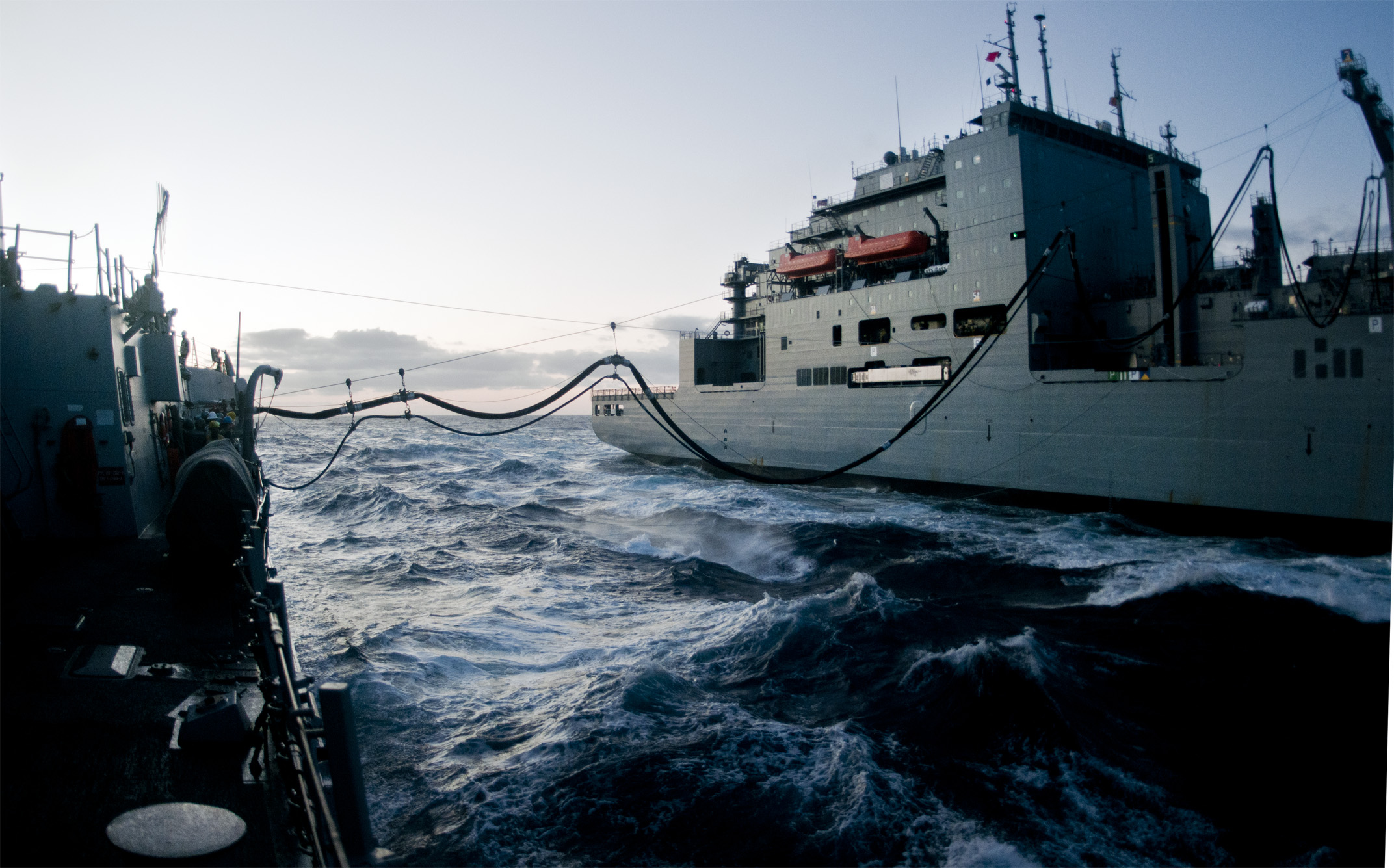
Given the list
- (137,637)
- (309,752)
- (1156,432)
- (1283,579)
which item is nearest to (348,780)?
(309,752)

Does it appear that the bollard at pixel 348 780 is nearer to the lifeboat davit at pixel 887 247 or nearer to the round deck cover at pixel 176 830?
the round deck cover at pixel 176 830

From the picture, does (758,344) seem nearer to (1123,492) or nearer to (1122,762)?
(1123,492)

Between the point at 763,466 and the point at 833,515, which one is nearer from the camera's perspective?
the point at 833,515

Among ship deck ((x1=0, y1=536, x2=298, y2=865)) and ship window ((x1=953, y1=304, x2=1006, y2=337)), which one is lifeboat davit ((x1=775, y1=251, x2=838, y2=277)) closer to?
ship window ((x1=953, y1=304, x2=1006, y2=337))

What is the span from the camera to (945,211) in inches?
938

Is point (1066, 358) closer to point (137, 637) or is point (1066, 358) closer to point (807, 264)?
point (807, 264)

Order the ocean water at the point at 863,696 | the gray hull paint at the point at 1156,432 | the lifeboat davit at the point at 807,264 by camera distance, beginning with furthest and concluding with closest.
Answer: the lifeboat davit at the point at 807,264 → the gray hull paint at the point at 1156,432 → the ocean water at the point at 863,696

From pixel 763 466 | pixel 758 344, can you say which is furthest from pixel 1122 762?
pixel 758 344

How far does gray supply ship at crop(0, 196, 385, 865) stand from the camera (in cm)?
Result: 340

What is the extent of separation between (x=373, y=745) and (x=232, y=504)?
3370 mm

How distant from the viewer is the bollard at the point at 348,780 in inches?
131

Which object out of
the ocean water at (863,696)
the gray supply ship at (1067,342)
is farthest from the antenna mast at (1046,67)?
the ocean water at (863,696)

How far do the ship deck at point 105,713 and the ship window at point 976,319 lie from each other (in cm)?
2023

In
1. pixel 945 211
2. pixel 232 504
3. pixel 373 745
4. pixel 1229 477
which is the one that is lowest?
pixel 373 745
